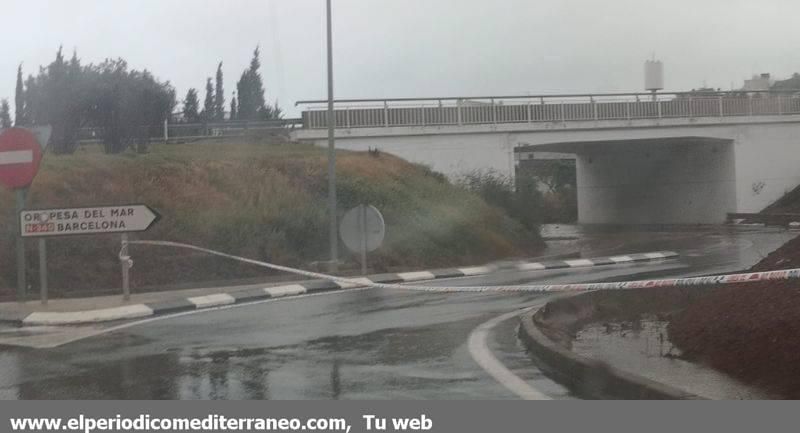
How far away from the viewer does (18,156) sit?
1423 centimetres

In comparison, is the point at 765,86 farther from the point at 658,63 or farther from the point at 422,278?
the point at 422,278

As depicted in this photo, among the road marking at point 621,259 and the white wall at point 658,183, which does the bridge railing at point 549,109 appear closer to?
the white wall at point 658,183

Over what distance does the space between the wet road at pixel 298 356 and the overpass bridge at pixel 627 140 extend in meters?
19.7

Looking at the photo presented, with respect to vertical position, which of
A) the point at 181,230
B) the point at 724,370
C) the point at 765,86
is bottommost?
the point at 724,370

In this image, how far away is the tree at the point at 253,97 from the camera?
30453 millimetres

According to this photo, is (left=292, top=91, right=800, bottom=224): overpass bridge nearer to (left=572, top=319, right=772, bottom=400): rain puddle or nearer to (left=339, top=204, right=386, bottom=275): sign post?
(left=339, top=204, right=386, bottom=275): sign post

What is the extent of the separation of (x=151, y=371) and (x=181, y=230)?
1228 centimetres

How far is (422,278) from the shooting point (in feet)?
66.8

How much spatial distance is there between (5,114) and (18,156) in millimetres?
14351

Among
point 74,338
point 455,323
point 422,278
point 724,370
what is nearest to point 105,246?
point 422,278

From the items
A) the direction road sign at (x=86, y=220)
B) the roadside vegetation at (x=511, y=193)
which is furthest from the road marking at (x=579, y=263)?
the direction road sign at (x=86, y=220)

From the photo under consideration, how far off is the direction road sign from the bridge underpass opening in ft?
87.8

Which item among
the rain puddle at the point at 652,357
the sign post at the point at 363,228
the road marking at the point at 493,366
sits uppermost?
the sign post at the point at 363,228

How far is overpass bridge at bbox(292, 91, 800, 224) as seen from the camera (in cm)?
3541
